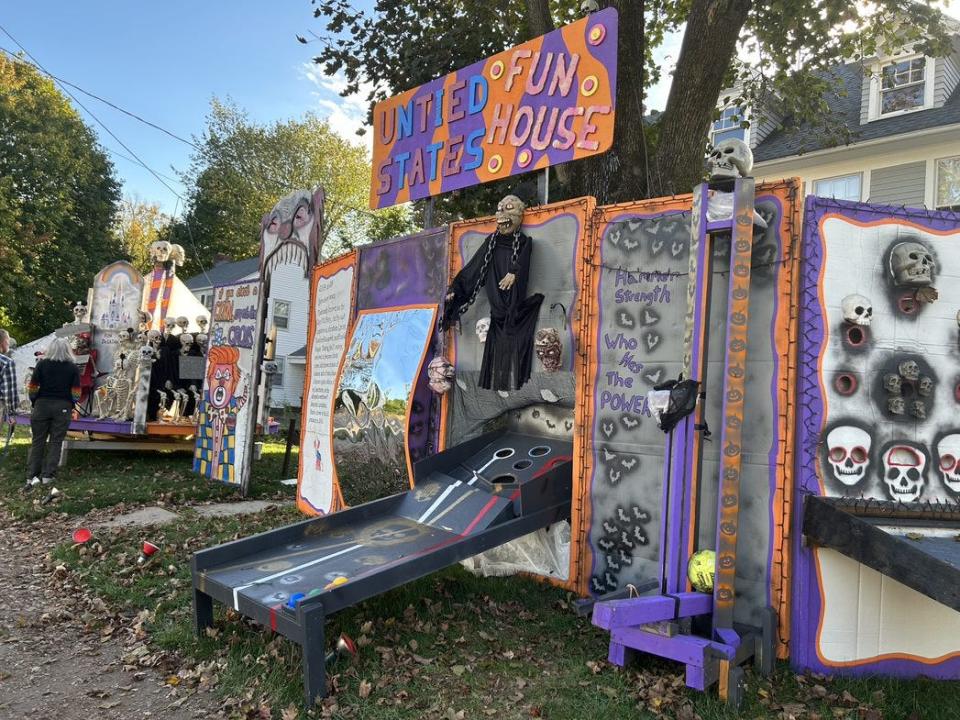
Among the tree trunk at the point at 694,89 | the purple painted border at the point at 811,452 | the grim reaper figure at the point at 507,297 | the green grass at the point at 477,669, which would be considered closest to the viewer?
the green grass at the point at 477,669

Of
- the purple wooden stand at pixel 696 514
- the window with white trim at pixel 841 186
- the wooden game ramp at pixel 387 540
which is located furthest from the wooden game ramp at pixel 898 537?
the window with white trim at pixel 841 186

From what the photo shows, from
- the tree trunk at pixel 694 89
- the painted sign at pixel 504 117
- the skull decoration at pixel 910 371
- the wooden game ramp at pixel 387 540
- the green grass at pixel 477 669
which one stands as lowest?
the green grass at pixel 477 669

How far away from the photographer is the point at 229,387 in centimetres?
996

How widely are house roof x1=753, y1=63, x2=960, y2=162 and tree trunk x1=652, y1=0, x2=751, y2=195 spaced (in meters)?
4.62

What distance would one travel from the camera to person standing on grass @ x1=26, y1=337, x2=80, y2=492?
31.0 ft

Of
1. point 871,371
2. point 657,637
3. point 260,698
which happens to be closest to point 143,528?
point 260,698

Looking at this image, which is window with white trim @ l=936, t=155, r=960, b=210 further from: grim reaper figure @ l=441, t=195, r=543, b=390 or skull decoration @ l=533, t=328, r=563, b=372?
skull decoration @ l=533, t=328, r=563, b=372

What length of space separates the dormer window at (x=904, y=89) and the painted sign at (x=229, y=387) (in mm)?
15763

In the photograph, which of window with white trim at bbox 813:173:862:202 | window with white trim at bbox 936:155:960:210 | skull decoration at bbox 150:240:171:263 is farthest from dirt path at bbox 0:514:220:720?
window with white trim at bbox 936:155:960:210

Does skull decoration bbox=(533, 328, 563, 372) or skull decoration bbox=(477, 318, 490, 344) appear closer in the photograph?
skull decoration bbox=(533, 328, 563, 372)

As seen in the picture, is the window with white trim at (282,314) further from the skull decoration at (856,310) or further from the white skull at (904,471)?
the white skull at (904,471)

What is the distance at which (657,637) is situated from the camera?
3.95m

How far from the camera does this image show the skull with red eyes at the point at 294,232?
9008mm

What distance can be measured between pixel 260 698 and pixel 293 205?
684cm
